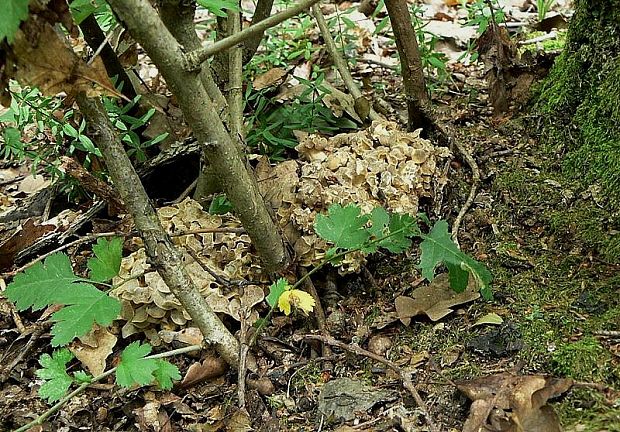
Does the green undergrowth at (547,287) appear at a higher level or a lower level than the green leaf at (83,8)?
lower

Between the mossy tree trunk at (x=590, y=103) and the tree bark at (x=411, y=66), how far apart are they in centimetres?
53

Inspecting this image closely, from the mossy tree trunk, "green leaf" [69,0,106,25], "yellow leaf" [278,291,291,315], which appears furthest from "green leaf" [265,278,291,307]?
the mossy tree trunk

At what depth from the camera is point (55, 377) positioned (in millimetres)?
1916

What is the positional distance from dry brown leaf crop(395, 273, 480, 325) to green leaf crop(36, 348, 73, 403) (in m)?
1.07

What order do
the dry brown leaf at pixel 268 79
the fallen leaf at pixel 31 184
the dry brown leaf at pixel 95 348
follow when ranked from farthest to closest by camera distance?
the fallen leaf at pixel 31 184 < the dry brown leaf at pixel 268 79 < the dry brown leaf at pixel 95 348

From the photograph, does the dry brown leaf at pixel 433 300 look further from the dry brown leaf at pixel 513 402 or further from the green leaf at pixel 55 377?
the green leaf at pixel 55 377

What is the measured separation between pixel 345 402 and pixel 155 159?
1508 mm

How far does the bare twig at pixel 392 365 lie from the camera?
5.65 feet

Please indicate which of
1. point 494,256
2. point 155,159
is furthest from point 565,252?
point 155,159

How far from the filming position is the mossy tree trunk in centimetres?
237

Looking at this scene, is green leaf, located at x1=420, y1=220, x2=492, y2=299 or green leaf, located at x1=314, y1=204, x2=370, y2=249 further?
green leaf, located at x1=314, y1=204, x2=370, y2=249

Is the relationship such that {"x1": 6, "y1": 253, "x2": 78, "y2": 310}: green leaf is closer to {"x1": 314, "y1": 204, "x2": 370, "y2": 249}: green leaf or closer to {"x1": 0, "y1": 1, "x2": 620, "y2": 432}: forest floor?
{"x1": 0, "y1": 1, "x2": 620, "y2": 432}: forest floor

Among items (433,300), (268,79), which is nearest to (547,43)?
(268,79)

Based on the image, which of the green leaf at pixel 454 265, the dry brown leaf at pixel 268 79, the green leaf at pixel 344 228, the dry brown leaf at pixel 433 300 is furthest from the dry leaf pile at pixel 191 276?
the dry brown leaf at pixel 268 79
